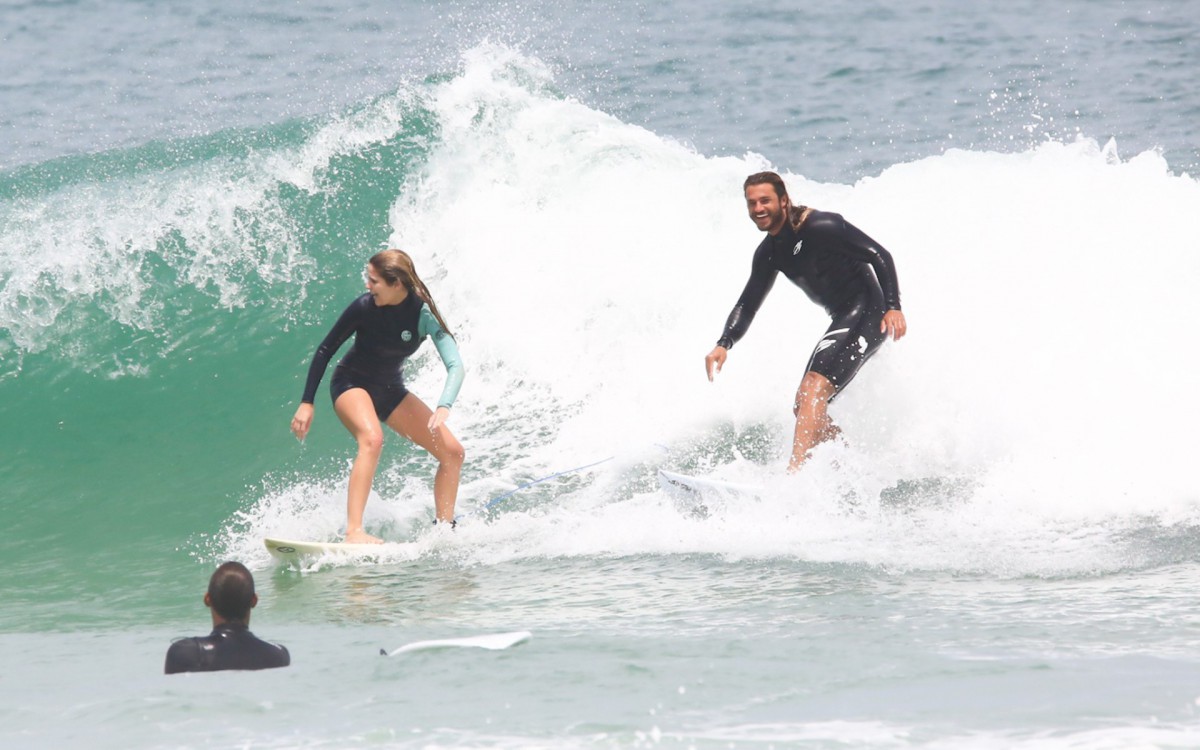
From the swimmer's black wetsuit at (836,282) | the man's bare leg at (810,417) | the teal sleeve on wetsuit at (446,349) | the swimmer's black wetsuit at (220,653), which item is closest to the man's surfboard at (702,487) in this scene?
the man's bare leg at (810,417)

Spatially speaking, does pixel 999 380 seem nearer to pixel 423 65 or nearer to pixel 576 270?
pixel 576 270

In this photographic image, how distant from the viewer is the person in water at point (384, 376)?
21.3 feet

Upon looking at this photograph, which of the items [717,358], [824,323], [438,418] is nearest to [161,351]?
Result: [438,418]

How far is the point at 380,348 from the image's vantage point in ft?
22.0

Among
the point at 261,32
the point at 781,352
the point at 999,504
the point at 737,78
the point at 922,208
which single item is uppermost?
the point at 261,32

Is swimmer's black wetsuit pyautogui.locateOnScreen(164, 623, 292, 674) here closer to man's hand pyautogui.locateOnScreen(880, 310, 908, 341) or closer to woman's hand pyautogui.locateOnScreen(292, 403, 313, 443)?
woman's hand pyautogui.locateOnScreen(292, 403, 313, 443)

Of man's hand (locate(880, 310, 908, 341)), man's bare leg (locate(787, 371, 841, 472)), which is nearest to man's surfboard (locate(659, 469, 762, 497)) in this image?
man's bare leg (locate(787, 371, 841, 472))

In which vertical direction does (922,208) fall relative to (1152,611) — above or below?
above

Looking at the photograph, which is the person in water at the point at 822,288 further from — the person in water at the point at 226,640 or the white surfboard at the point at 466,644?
the person in water at the point at 226,640

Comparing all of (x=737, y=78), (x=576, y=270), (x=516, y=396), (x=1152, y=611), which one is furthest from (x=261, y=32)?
(x=1152, y=611)

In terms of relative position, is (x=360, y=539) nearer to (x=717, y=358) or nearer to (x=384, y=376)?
(x=384, y=376)

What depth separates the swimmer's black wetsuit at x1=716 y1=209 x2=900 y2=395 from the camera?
6.72 metres

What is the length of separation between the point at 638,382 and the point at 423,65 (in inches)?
412

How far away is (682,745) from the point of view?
3.51 meters
